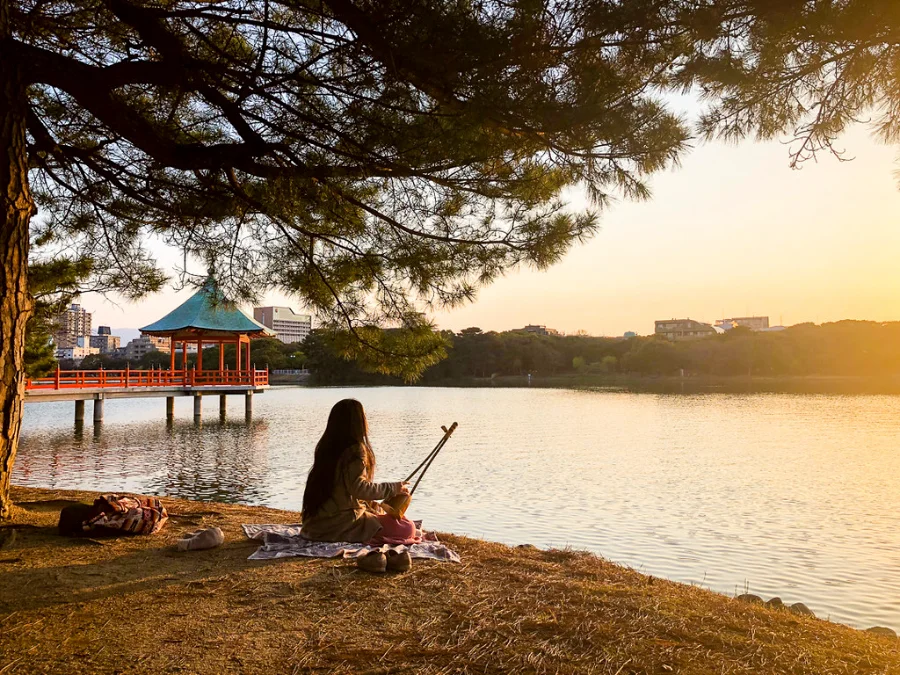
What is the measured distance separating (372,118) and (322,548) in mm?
Result: 2364

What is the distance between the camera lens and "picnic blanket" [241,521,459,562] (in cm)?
321

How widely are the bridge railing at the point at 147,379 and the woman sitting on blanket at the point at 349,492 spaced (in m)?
14.5

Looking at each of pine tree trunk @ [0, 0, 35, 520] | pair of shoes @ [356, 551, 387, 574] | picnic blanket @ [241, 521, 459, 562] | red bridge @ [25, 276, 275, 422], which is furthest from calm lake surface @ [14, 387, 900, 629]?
pine tree trunk @ [0, 0, 35, 520]

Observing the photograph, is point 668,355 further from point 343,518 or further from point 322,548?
point 322,548

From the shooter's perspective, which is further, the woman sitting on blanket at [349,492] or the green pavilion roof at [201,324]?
the green pavilion roof at [201,324]

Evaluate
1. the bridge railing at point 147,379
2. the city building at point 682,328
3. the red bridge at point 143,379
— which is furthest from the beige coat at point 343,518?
the city building at point 682,328

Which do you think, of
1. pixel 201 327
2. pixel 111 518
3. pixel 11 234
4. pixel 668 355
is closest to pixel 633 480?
pixel 111 518

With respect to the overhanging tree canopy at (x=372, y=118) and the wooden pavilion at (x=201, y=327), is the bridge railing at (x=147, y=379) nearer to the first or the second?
the wooden pavilion at (x=201, y=327)

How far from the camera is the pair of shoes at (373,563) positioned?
293 centimetres

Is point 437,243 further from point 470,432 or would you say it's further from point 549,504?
point 470,432

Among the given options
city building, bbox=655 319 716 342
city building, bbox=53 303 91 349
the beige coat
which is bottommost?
the beige coat

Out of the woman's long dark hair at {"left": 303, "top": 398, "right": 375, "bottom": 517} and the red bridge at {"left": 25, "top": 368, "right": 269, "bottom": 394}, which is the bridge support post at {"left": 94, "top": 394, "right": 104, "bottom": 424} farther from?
the woman's long dark hair at {"left": 303, "top": 398, "right": 375, "bottom": 517}

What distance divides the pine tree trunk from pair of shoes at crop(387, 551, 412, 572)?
6.63 ft

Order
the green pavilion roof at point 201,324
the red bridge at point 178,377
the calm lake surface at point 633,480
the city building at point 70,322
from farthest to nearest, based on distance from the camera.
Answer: the green pavilion roof at point 201,324
the red bridge at point 178,377
the city building at point 70,322
the calm lake surface at point 633,480
